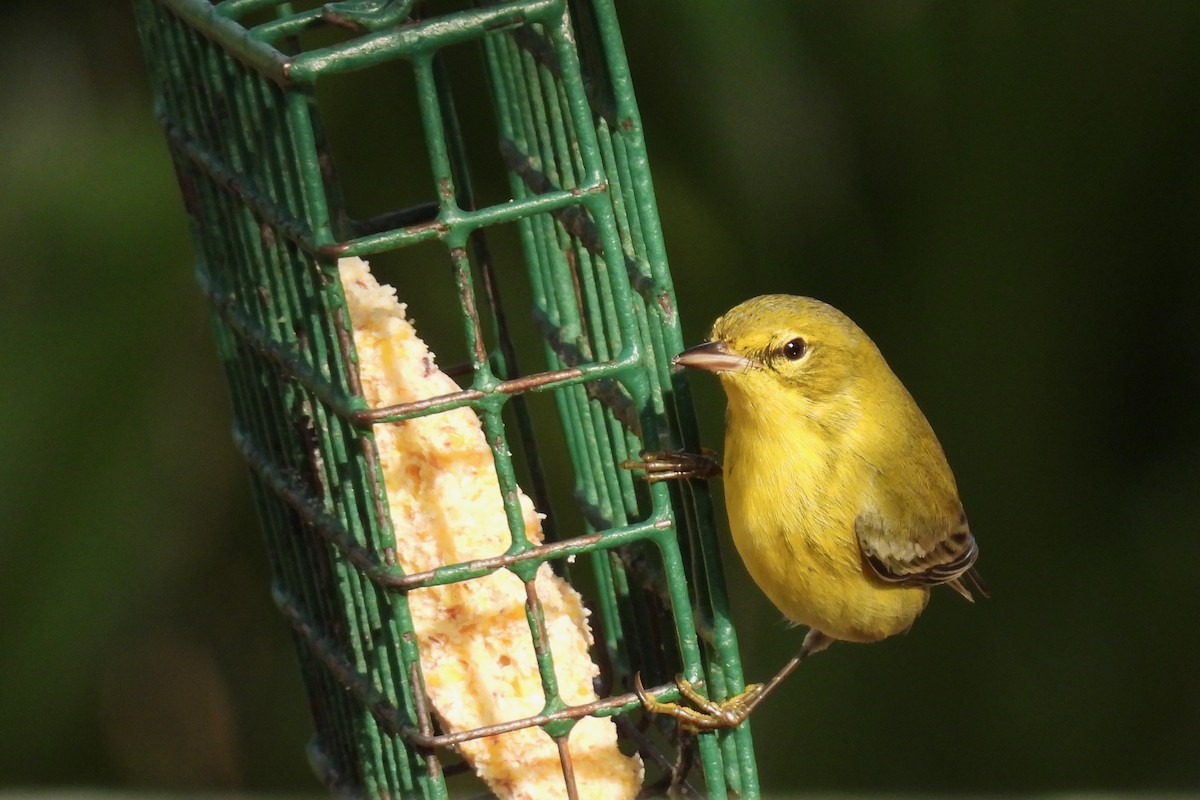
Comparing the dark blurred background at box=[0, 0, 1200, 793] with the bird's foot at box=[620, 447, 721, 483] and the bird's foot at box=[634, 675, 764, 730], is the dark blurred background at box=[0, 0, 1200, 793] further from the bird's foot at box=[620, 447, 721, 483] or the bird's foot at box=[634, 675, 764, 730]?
the bird's foot at box=[634, 675, 764, 730]

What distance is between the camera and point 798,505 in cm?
335

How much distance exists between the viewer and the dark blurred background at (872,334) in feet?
15.4

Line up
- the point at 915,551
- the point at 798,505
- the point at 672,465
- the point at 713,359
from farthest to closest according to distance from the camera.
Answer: the point at 915,551 → the point at 798,505 → the point at 713,359 → the point at 672,465

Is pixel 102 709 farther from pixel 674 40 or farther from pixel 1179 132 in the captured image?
pixel 1179 132

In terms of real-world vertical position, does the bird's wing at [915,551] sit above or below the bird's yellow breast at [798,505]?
below

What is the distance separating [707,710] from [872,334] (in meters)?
2.31

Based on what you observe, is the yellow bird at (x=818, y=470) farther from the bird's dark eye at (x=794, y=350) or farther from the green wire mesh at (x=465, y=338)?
the green wire mesh at (x=465, y=338)

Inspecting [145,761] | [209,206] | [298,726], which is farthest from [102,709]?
[209,206]

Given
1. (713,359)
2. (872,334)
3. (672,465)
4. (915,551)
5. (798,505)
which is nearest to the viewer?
(672,465)

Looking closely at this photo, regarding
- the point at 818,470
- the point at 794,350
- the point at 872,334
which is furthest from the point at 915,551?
the point at 872,334

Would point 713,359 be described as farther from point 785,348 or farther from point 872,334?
point 872,334

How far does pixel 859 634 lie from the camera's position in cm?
365

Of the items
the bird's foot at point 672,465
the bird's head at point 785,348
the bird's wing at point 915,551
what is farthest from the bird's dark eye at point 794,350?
the bird's foot at point 672,465

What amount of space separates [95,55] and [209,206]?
193 centimetres
